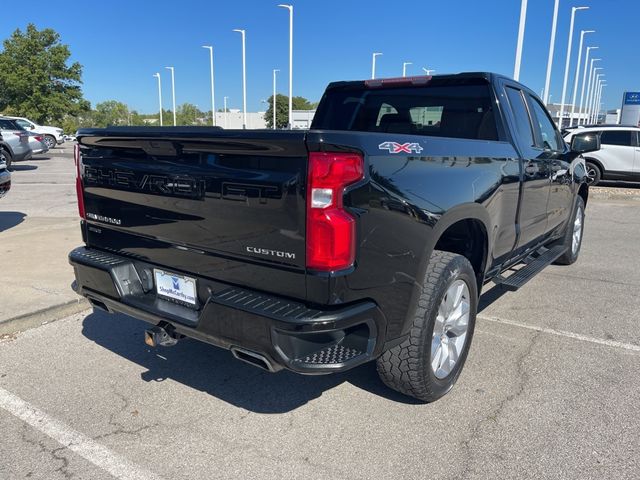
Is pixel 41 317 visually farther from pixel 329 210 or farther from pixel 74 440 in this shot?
pixel 329 210

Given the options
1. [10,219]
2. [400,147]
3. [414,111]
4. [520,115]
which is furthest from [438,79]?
[10,219]

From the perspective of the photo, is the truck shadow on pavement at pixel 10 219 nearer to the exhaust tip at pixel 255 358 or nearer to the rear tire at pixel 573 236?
the exhaust tip at pixel 255 358

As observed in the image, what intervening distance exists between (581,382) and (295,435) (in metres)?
1.97

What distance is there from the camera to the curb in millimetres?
4160

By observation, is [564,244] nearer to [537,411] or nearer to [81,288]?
[537,411]

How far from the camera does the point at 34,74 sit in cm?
4078

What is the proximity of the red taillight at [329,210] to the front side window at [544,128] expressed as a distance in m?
3.09

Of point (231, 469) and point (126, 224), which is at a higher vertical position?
point (126, 224)

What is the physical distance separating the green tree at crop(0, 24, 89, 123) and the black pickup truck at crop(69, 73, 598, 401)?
44.1 m

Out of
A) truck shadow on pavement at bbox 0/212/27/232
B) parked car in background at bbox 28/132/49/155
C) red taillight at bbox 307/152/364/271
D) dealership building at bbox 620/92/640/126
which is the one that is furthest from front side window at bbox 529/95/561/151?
dealership building at bbox 620/92/640/126

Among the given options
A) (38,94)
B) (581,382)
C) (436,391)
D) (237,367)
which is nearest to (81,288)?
(237,367)

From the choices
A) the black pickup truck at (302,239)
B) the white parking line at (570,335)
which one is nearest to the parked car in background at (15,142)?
→ the black pickup truck at (302,239)

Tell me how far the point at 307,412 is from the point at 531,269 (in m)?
2.51

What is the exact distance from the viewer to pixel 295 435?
2871 millimetres
